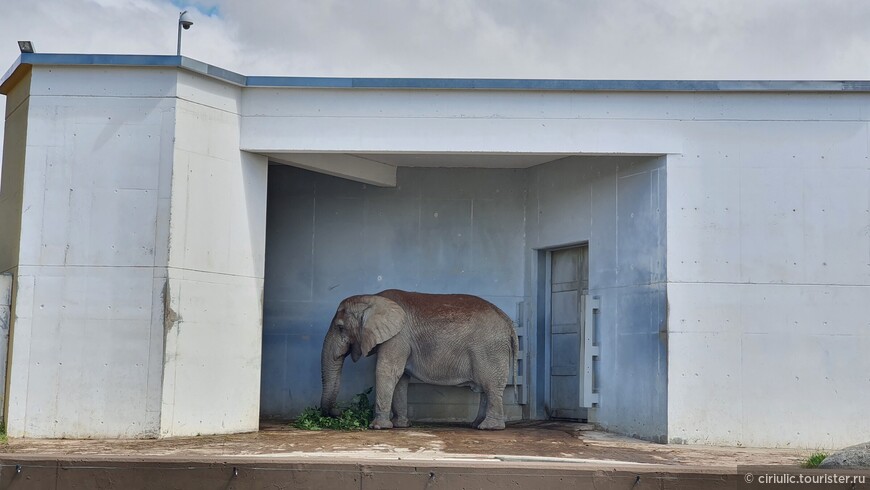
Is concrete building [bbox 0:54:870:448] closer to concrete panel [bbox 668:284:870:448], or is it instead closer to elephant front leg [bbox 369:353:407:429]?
concrete panel [bbox 668:284:870:448]

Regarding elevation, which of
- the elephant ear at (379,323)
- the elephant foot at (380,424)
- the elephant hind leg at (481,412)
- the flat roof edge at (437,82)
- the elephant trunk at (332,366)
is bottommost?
the elephant foot at (380,424)

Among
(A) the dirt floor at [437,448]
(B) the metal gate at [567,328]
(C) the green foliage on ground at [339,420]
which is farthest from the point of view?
(B) the metal gate at [567,328]

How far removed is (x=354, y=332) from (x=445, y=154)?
108 inches

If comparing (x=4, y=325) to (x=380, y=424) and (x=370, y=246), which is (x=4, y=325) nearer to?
(x=380, y=424)

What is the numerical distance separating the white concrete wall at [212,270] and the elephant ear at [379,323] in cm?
150

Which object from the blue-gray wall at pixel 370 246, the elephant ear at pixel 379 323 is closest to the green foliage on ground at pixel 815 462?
the elephant ear at pixel 379 323

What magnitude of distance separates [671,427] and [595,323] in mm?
2148

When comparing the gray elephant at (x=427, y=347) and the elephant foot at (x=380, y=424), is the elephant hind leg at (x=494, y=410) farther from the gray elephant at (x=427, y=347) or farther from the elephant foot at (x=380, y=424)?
the elephant foot at (x=380, y=424)

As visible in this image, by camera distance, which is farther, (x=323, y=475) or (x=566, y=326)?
(x=566, y=326)

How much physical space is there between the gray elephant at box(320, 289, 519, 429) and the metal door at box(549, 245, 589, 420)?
3.25ft

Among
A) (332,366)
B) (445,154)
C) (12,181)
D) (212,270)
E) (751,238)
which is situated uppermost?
(445,154)

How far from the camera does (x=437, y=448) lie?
12.3m

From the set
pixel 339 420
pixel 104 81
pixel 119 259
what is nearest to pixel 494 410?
pixel 339 420

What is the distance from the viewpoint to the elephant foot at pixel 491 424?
587 inches
